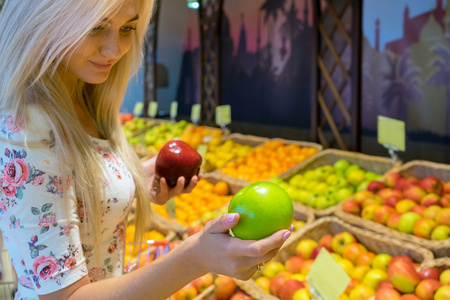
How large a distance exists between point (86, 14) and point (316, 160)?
2.33 meters

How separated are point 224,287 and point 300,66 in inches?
101

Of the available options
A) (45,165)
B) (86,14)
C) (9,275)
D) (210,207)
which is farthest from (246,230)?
(210,207)

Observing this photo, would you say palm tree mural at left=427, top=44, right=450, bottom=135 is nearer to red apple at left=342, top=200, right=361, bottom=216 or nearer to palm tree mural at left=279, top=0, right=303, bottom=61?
red apple at left=342, top=200, right=361, bottom=216

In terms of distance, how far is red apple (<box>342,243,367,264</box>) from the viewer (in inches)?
76.3

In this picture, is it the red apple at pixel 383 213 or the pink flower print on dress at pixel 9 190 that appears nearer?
the pink flower print on dress at pixel 9 190

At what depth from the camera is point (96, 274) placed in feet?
3.94

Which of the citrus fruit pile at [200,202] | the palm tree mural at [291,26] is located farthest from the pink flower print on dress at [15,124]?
the palm tree mural at [291,26]

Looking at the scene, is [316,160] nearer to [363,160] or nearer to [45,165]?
[363,160]

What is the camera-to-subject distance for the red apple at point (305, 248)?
80.9 inches

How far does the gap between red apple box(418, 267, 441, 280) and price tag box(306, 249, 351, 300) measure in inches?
15.1

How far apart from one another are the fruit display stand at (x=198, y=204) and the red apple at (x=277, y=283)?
2.31 feet

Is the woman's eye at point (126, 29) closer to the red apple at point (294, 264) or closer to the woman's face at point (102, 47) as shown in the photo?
the woman's face at point (102, 47)

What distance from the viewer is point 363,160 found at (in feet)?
9.09

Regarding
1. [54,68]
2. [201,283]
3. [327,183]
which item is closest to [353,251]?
[201,283]
